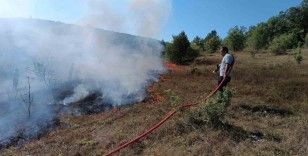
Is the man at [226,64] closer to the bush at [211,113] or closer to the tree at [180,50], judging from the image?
the bush at [211,113]

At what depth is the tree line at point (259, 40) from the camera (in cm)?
4953

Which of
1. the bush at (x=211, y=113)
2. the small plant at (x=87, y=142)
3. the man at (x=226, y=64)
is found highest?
the man at (x=226, y=64)

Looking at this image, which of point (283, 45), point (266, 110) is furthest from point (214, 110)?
point (283, 45)

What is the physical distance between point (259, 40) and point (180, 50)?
3187cm

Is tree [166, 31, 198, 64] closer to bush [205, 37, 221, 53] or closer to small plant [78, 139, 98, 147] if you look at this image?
bush [205, 37, 221, 53]

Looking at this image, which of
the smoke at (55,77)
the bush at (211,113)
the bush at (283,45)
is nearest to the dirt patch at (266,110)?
the bush at (211,113)

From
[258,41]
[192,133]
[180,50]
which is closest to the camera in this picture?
[192,133]

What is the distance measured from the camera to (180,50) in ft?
161

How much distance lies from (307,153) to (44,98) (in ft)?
50.8

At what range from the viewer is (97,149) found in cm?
1238

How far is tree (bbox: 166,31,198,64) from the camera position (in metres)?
48.7

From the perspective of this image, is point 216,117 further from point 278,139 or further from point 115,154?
point 115,154

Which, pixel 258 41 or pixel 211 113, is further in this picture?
pixel 258 41

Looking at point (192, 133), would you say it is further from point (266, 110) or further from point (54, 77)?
point (54, 77)
